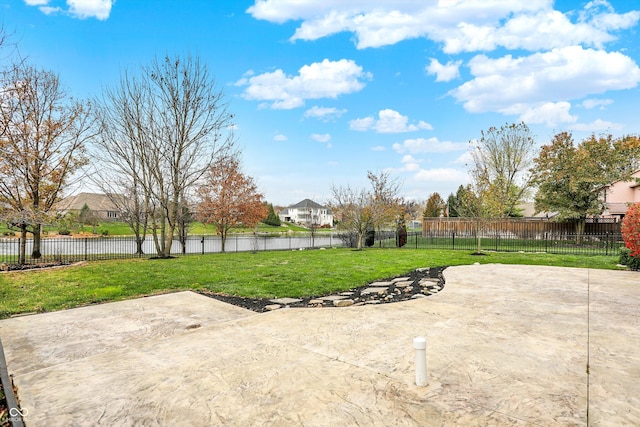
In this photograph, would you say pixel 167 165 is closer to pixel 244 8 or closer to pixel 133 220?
pixel 133 220

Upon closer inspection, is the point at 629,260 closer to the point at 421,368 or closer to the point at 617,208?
the point at 421,368

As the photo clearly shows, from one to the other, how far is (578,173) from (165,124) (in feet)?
75.7

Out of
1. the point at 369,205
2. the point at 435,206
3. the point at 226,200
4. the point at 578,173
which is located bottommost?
the point at 369,205

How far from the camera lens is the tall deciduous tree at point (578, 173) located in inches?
812

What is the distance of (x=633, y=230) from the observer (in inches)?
362

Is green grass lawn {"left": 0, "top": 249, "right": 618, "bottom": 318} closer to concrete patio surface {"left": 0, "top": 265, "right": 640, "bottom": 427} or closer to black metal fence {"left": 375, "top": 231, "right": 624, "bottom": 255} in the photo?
concrete patio surface {"left": 0, "top": 265, "right": 640, "bottom": 427}

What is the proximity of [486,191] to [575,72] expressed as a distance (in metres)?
5.42

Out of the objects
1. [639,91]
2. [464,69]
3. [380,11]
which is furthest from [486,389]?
[639,91]

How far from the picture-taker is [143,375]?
301 cm

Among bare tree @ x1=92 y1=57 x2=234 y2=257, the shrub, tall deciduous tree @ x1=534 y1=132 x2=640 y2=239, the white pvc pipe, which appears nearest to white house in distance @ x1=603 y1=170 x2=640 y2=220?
tall deciduous tree @ x1=534 y1=132 x2=640 y2=239

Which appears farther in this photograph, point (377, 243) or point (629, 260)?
point (377, 243)

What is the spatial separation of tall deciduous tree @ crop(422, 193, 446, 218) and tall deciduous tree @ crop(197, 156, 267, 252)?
93.9ft

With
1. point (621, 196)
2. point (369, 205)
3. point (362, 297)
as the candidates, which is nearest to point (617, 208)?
point (621, 196)

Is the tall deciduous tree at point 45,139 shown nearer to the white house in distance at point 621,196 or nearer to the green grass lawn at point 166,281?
the green grass lawn at point 166,281
